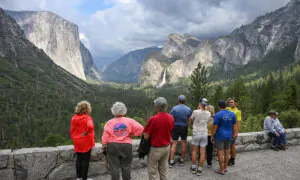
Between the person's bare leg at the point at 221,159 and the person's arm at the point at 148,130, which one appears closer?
the person's arm at the point at 148,130

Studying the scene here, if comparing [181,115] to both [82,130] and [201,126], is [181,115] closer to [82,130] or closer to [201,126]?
[201,126]

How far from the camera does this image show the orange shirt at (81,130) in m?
5.00

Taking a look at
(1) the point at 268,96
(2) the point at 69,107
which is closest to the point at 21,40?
(2) the point at 69,107

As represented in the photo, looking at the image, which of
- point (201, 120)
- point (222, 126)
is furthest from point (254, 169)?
point (201, 120)

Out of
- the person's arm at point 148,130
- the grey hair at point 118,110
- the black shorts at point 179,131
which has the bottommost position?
the black shorts at point 179,131

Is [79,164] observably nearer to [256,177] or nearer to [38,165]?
[38,165]

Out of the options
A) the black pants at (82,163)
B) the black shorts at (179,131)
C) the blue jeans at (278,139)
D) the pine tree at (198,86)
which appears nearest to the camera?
the black pants at (82,163)

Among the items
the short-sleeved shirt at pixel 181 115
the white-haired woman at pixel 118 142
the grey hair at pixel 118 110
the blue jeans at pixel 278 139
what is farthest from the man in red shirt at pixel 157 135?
the blue jeans at pixel 278 139

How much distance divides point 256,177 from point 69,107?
13419 cm

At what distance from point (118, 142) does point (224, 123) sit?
3281mm

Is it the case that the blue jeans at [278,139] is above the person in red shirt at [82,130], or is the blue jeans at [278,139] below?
below

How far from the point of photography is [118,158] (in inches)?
179

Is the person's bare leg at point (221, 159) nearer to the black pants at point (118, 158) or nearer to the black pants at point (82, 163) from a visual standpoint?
the black pants at point (118, 158)

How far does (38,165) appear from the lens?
525 centimetres
